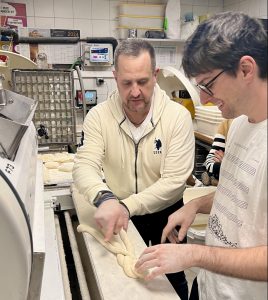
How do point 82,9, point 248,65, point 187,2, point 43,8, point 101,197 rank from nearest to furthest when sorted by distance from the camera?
1. point 248,65
2. point 101,197
3. point 43,8
4. point 82,9
5. point 187,2

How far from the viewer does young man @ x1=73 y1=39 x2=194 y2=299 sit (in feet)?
4.11

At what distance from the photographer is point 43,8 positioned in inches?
157

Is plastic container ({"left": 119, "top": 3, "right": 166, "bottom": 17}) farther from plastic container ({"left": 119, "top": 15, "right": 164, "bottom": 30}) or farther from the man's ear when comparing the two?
the man's ear

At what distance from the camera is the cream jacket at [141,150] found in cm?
133

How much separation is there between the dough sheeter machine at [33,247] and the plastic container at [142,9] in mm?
3197

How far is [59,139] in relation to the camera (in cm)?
219

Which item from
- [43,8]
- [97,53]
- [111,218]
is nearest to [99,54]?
[97,53]

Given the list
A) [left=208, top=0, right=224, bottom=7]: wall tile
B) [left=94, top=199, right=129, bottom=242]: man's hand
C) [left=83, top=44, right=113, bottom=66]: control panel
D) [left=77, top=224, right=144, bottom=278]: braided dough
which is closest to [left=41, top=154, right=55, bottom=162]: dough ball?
[left=77, top=224, right=144, bottom=278]: braided dough

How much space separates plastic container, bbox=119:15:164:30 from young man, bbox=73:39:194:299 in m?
2.94

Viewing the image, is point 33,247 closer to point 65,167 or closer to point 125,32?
point 65,167

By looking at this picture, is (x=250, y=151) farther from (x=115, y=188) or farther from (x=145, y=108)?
(x=115, y=188)

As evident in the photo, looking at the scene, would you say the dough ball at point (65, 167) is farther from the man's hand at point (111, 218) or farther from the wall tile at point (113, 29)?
the wall tile at point (113, 29)

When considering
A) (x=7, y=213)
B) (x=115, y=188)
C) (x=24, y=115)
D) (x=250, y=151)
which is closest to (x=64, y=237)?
(x=115, y=188)

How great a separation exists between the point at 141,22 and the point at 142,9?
0.17m
